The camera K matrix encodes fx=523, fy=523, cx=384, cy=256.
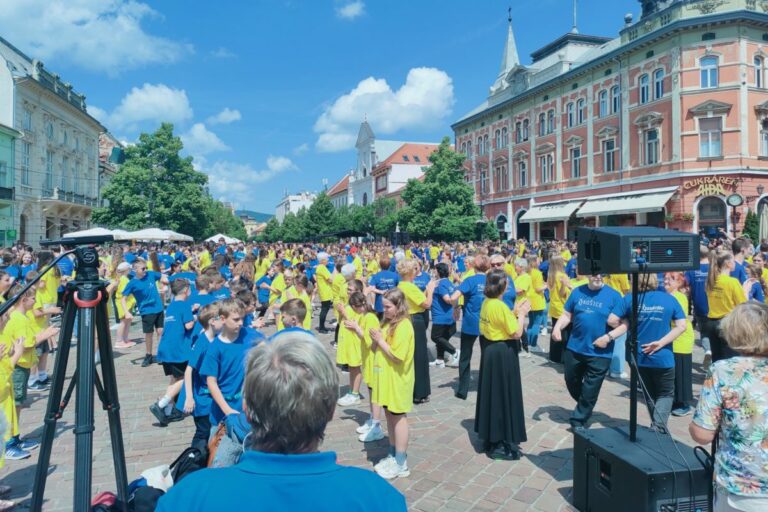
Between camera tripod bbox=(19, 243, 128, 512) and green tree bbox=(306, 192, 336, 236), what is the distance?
63.2m

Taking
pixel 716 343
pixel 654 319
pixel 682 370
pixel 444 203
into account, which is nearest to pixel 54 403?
pixel 654 319

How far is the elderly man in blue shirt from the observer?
1413 mm

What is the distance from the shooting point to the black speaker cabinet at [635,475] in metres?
3.42

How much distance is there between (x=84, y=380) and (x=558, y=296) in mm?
8077

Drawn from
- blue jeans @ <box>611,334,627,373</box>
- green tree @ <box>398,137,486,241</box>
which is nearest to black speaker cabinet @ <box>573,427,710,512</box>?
blue jeans @ <box>611,334,627,373</box>

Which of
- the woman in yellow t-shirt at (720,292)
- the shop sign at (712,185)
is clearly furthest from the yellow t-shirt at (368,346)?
the shop sign at (712,185)

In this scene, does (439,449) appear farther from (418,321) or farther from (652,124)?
(652,124)

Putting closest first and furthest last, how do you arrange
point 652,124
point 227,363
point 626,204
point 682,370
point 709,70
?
point 227,363 < point 682,370 < point 709,70 < point 652,124 < point 626,204

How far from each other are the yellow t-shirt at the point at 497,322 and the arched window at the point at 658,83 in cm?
2878

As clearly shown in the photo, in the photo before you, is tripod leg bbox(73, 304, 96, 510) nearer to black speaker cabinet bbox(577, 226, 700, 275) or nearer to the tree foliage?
black speaker cabinet bbox(577, 226, 700, 275)

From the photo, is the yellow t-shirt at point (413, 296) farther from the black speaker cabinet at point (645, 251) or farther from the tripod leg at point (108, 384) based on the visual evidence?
the tripod leg at point (108, 384)

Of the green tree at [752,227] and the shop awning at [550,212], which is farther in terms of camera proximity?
the shop awning at [550,212]

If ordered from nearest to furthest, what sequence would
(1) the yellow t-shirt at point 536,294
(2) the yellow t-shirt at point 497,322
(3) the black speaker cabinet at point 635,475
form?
(3) the black speaker cabinet at point 635,475, (2) the yellow t-shirt at point 497,322, (1) the yellow t-shirt at point 536,294

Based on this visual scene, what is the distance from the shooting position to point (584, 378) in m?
5.66
